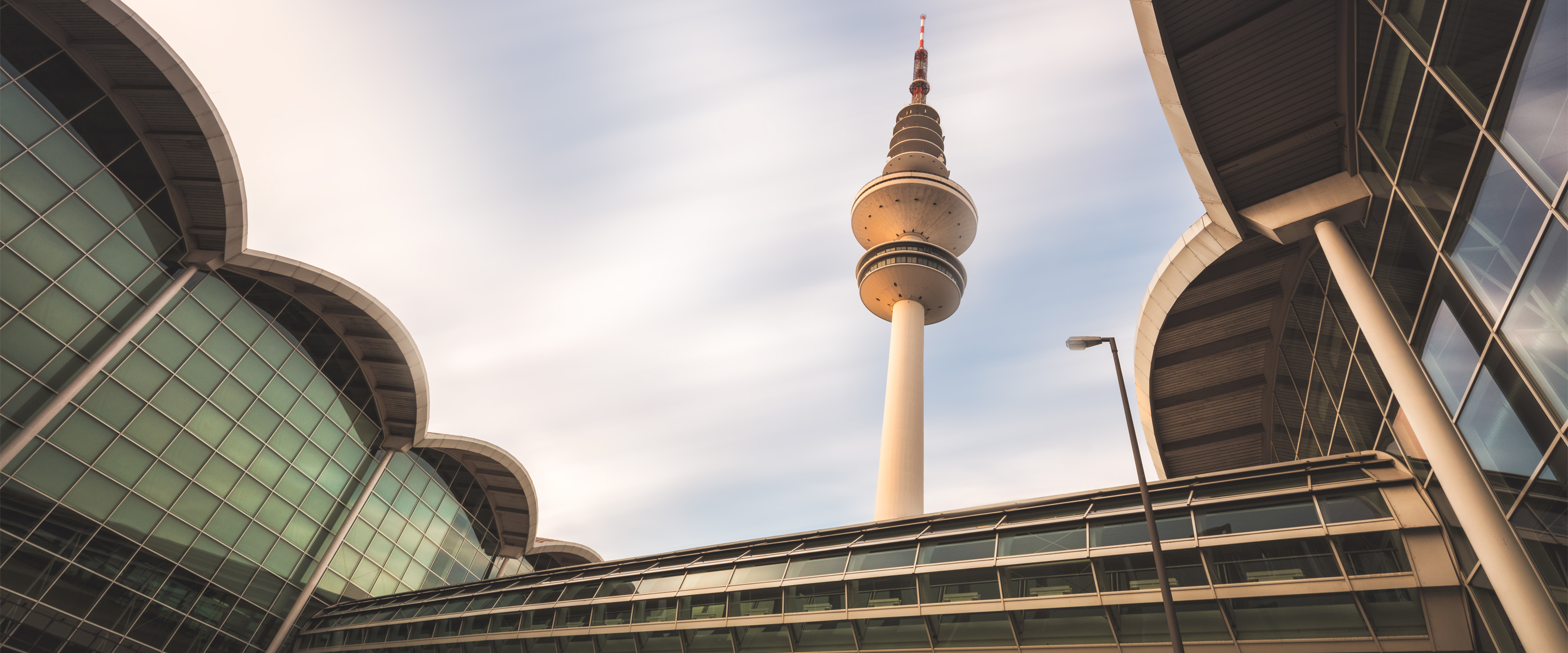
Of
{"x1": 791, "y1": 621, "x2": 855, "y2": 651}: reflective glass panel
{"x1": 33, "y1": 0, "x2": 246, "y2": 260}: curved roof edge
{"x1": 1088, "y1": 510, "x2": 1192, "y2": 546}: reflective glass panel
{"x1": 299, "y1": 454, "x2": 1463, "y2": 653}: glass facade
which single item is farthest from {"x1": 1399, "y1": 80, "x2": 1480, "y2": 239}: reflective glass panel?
{"x1": 33, "y1": 0, "x2": 246, "y2": 260}: curved roof edge

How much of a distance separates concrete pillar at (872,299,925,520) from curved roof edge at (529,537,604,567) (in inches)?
770

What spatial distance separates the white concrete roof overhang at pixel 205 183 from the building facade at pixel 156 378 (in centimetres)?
8

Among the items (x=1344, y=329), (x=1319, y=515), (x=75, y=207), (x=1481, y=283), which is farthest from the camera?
(x=75, y=207)

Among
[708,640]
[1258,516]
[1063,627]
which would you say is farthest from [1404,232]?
[708,640]

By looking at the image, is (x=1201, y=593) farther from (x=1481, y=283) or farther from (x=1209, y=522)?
(x=1481, y=283)

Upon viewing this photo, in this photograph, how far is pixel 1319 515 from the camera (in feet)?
49.2

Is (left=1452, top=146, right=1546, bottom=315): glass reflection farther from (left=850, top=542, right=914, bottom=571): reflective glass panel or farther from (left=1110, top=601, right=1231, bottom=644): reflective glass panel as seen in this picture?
(left=850, top=542, right=914, bottom=571): reflective glass panel

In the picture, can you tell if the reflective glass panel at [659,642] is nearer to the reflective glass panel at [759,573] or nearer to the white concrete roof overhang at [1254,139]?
the reflective glass panel at [759,573]

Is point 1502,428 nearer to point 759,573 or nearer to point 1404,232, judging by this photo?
point 1404,232

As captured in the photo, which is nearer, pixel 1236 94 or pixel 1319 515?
pixel 1319 515

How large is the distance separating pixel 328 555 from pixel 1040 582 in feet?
103

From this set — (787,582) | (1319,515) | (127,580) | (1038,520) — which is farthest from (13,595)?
(1319,515)

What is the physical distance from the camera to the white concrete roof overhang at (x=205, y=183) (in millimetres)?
24172

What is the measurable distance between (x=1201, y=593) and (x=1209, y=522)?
1.75 metres
